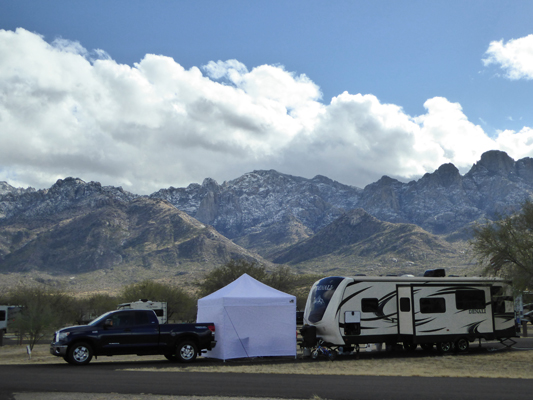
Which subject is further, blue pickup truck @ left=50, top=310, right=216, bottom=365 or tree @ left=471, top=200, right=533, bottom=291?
tree @ left=471, top=200, right=533, bottom=291

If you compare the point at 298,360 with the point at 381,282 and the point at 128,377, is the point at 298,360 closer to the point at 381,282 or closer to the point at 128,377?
the point at 381,282

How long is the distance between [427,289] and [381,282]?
200 cm

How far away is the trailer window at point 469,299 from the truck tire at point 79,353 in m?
14.1

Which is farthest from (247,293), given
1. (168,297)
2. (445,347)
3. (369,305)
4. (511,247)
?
(168,297)

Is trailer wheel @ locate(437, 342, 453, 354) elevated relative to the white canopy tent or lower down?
lower down

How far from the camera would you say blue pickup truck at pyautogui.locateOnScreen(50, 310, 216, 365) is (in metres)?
17.0

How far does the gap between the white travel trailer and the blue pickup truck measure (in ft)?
14.1

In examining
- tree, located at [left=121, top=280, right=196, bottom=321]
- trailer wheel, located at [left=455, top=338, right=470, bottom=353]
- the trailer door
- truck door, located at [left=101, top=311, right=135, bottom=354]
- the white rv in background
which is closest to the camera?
truck door, located at [left=101, top=311, right=135, bottom=354]

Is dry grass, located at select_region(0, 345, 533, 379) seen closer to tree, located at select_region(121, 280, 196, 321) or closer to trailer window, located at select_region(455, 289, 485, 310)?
trailer window, located at select_region(455, 289, 485, 310)

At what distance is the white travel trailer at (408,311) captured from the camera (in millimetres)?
19312

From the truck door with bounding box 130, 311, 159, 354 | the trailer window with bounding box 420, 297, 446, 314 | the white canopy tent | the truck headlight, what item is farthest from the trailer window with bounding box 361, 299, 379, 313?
the truck headlight

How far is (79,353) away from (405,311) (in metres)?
12.0

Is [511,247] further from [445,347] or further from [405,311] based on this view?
[405,311]

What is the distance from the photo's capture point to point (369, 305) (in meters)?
19.6
